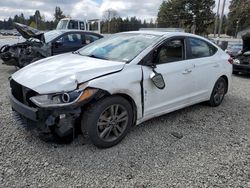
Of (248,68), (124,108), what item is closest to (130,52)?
(124,108)

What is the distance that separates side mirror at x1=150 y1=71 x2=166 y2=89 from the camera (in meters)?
3.50

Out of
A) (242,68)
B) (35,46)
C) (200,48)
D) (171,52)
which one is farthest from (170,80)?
(242,68)

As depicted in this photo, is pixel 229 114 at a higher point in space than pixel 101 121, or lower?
lower

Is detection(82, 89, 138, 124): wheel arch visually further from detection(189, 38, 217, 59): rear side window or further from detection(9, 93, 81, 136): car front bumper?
detection(189, 38, 217, 59): rear side window

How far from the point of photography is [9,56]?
7.97m

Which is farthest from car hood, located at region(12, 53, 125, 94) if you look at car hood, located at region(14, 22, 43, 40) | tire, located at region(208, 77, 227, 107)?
car hood, located at region(14, 22, 43, 40)

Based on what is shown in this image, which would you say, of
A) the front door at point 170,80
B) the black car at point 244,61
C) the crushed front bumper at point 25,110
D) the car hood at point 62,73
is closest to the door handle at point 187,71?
the front door at point 170,80

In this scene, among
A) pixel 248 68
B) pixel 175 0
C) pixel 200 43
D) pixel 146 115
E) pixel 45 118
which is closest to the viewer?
pixel 45 118

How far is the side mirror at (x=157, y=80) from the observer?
3.50m

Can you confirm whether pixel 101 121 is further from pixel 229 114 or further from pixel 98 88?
pixel 229 114

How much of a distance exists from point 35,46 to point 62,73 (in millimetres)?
5202

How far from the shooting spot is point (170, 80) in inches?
150

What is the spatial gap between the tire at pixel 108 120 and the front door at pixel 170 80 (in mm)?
389

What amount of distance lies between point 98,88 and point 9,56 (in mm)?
6171
